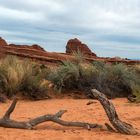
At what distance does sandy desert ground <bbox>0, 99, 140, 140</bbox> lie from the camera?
9.59 metres

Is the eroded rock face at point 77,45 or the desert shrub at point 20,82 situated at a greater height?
the eroded rock face at point 77,45

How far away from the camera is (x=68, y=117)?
1275 cm

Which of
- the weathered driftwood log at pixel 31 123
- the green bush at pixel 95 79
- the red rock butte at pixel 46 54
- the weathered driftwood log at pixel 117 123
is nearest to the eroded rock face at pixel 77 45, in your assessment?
the red rock butte at pixel 46 54

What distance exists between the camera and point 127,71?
66.7 feet

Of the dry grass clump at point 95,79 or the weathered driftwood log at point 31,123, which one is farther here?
the dry grass clump at point 95,79

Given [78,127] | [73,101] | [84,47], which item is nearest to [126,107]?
[73,101]

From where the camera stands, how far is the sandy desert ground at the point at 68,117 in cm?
959

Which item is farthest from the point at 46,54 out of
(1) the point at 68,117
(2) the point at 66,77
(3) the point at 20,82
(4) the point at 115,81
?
(1) the point at 68,117

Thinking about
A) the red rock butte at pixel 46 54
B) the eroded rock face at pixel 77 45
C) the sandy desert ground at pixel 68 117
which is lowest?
the sandy desert ground at pixel 68 117

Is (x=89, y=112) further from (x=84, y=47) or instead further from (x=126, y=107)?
(x=84, y=47)

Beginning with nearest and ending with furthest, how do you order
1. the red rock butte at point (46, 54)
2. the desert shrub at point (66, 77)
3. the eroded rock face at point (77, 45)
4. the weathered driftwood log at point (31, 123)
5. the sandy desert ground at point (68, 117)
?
the sandy desert ground at point (68, 117) → the weathered driftwood log at point (31, 123) → the desert shrub at point (66, 77) → the red rock butte at point (46, 54) → the eroded rock face at point (77, 45)

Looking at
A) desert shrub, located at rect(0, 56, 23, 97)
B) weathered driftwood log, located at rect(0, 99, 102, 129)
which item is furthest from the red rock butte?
weathered driftwood log, located at rect(0, 99, 102, 129)

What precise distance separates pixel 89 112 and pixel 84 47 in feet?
114

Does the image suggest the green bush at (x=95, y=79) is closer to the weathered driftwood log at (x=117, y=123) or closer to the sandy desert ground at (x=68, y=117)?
the sandy desert ground at (x=68, y=117)
